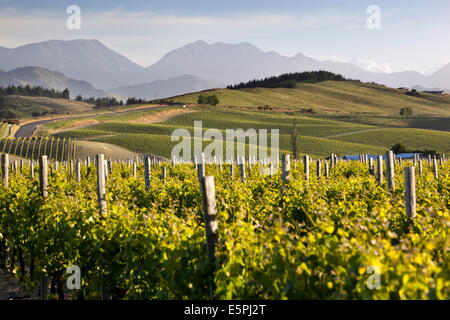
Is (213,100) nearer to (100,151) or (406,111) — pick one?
(406,111)

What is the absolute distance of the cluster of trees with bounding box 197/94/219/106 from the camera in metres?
119

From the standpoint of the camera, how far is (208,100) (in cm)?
11944

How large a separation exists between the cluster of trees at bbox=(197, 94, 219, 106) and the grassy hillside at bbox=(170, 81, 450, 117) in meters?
2.07

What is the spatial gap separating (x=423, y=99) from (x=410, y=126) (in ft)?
148

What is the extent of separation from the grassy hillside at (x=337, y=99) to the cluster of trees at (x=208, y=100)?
6.78 feet

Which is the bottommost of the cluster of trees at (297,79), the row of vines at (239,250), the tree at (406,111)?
the row of vines at (239,250)

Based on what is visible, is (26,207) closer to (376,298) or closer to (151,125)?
(376,298)

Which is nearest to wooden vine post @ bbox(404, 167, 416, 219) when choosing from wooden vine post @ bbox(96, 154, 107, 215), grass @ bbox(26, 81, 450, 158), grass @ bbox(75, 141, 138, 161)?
wooden vine post @ bbox(96, 154, 107, 215)

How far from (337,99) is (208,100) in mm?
38339

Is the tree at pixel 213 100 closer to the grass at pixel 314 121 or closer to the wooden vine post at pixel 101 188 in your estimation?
→ the grass at pixel 314 121

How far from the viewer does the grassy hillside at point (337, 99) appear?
126 m

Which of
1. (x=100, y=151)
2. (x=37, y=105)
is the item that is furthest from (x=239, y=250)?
(x=37, y=105)

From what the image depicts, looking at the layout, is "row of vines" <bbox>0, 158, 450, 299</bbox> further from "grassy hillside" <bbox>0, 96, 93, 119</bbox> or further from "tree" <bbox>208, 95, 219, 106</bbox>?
"grassy hillside" <bbox>0, 96, 93, 119</bbox>

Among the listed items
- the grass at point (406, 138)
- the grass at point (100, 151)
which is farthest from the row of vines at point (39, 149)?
the grass at point (406, 138)
